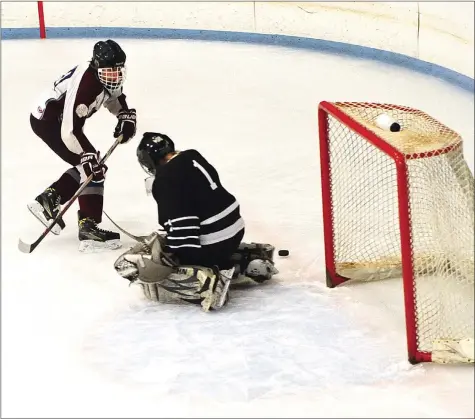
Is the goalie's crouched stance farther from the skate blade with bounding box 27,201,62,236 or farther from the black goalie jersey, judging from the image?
the skate blade with bounding box 27,201,62,236

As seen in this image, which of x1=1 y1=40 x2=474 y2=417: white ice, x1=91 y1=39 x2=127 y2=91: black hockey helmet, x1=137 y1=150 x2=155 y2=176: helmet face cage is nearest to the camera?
x1=1 y1=40 x2=474 y2=417: white ice

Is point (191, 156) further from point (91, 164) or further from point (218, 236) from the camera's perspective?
point (91, 164)

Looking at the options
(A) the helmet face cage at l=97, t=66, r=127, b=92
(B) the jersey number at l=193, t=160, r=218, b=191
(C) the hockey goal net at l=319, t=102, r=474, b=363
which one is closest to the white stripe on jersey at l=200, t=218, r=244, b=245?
(B) the jersey number at l=193, t=160, r=218, b=191

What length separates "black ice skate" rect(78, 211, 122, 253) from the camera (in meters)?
3.65

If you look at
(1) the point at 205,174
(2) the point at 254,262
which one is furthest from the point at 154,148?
(2) the point at 254,262

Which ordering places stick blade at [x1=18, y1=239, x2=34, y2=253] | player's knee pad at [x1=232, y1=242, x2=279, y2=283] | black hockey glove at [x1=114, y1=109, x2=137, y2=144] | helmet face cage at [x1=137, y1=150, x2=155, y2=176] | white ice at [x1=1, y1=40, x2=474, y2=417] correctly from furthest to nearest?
black hockey glove at [x1=114, y1=109, x2=137, y2=144]
stick blade at [x1=18, y1=239, x2=34, y2=253]
player's knee pad at [x1=232, y1=242, x2=279, y2=283]
helmet face cage at [x1=137, y1=150, x2=155, y2=176]
white ice at [x1=1, y1=40, x2=474, y2=417]

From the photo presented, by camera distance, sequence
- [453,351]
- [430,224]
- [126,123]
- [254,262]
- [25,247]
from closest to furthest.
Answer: [453,351] → [430,224] → [254,262] → [25,247] → [126,123]

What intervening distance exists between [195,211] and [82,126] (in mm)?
799

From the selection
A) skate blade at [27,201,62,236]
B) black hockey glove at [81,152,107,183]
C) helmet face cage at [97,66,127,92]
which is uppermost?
helmet face cage at [97,66,127,92]

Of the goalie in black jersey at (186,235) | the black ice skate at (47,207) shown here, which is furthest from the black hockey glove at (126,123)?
the goalie in black jersey at (186,235)

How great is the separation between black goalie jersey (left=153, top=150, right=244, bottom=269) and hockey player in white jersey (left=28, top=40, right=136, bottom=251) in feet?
2.04

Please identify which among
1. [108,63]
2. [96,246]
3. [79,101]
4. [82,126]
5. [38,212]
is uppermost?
[108,63]

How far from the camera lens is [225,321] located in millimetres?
3010

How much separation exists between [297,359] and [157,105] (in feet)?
10.1
